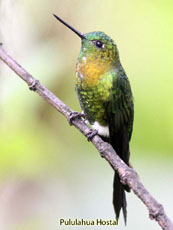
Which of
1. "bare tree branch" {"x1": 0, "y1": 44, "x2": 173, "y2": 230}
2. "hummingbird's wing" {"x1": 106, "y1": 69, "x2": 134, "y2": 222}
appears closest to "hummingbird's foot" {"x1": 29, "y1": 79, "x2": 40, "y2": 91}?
"bare tree branch" {"x1": 0, "y1": 44, "x2": 173, "y2": 230}

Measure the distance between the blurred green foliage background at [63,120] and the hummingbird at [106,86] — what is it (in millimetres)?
92

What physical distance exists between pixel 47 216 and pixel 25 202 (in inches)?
4.8

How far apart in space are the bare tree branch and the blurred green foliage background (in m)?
Result: 0.04

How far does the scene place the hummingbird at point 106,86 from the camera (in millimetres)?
2178

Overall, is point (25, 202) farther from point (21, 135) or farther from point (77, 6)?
point (77, 6)

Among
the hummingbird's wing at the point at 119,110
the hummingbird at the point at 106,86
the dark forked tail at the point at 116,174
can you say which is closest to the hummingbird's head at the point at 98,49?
the hummingbird at the point at 106,86

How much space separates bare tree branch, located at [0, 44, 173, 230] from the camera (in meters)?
1.24

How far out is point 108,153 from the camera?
1.69 m

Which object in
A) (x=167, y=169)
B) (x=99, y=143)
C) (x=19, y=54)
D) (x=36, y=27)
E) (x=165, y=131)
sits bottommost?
(x=167, y=169)

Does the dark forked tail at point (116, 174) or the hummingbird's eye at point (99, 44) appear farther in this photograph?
the hummingbird's eye at point (99, 44)

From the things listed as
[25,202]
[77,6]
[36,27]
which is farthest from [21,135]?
[77,6]

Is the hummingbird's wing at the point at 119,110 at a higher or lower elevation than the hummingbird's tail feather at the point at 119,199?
higher

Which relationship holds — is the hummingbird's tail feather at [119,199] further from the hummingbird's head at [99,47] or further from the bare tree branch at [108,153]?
the hummingbird's head at [99,47]

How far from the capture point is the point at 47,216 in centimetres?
180
